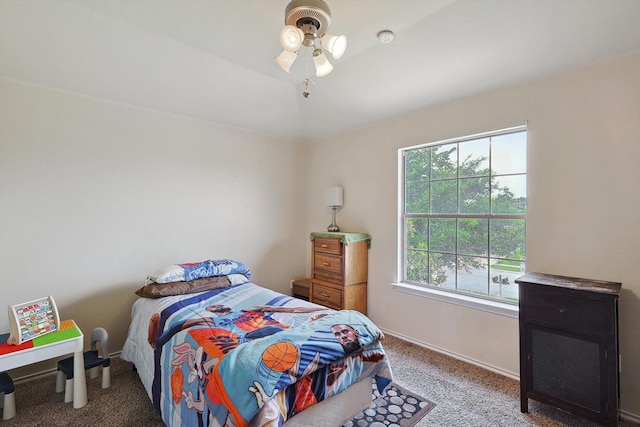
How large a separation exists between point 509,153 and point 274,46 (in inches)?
85.8

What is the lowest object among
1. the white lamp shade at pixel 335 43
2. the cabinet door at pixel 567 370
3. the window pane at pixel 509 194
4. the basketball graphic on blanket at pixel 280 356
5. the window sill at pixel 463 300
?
the cabinet door at pixel 567 370

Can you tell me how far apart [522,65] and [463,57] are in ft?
1.42

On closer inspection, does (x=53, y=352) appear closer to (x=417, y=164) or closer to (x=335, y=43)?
(x=335, y=43)

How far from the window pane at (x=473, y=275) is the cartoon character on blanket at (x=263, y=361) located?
1348mm

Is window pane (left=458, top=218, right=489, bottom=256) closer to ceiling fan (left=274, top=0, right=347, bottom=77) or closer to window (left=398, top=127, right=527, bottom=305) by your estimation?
window (left=398, top=127, right=527, bottom=305)

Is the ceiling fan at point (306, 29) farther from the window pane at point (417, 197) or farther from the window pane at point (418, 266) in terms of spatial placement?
the window pane at point (418, 266)

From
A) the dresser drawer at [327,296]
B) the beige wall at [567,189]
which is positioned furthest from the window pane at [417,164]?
the dresser drawer at [327,296]

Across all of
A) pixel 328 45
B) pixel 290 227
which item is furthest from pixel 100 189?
pixel 328 45

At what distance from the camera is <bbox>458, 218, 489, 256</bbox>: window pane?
8.79 feet

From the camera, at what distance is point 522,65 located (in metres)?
2.23

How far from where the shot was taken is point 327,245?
3455 mm

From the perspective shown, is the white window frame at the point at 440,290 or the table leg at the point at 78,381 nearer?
the table leg at the point at 78,381

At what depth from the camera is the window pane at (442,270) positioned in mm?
2906

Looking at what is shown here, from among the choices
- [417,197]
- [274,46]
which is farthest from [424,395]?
[274,46]
